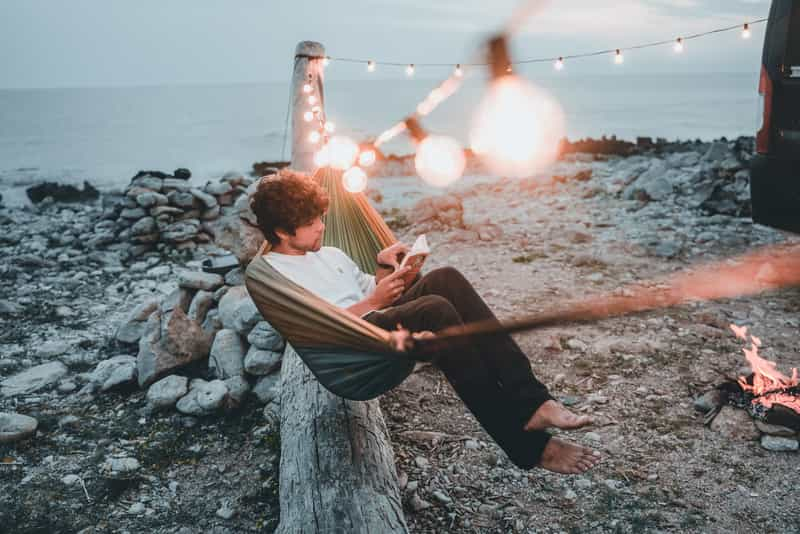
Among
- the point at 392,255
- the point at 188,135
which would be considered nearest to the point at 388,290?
the point at 392,255

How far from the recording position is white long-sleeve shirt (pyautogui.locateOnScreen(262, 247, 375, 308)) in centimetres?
197

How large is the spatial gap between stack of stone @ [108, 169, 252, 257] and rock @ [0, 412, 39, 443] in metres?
3.16

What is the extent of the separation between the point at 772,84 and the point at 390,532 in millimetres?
2933

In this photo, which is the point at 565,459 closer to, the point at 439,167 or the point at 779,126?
the point at 779,126

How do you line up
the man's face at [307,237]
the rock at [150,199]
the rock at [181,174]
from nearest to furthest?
the man's face at [307,237], the rock at [150,199], the rock at [181,174]

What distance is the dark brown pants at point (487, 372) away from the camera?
5.31ft

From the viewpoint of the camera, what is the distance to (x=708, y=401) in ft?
7.59

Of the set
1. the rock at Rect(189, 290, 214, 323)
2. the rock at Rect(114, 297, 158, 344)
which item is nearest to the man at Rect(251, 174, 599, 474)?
the rock at Rect(189, 290, 214, 323)

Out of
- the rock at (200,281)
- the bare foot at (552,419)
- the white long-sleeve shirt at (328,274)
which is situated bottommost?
the bare foot at (552,419)

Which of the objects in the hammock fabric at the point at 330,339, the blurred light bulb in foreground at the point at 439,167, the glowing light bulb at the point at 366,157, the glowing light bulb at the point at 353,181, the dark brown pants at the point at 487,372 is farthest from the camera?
the blurred light bulb in foreground at the point at 439,167

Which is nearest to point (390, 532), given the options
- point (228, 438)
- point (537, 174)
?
point (228, 438)

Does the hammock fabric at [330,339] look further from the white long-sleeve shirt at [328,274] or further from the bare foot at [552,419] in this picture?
the bare foot at [552,419]

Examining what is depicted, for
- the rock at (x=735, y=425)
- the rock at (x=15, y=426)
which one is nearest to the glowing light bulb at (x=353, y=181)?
the rock at (x=15, y=426)

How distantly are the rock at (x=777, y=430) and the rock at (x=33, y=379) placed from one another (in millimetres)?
3508
